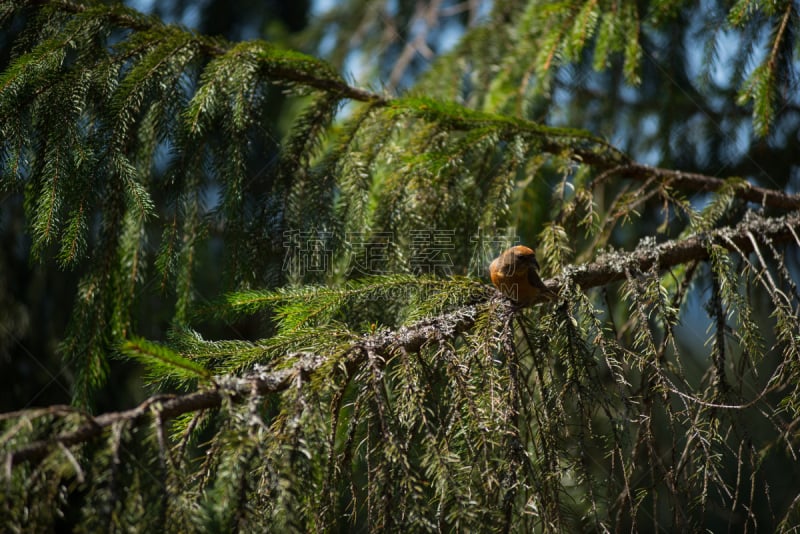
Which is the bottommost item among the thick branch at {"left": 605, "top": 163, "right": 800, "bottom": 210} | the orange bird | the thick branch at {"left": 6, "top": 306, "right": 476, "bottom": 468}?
the thick branch at {"left": 6, "top": 306, "right": 476, "bottom": 468}

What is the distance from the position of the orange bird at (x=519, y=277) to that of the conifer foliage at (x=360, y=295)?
1.5 inches

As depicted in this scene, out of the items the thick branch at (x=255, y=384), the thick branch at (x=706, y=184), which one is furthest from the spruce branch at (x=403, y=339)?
the thick branch at (x=706, y=184)

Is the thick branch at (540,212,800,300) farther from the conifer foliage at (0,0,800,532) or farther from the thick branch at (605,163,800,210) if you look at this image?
the thick branch at (605,163,800,210)

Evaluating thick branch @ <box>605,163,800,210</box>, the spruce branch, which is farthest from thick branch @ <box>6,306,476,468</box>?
thick branch @ <box>605,163,800,210</box>

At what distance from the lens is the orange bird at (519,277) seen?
4.88 ft

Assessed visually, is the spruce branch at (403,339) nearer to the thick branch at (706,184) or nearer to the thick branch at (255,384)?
the thick branch at (255,384)

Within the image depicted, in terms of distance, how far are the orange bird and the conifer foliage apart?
38 mm

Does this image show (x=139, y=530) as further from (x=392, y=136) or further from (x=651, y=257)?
(x=392, y=136)

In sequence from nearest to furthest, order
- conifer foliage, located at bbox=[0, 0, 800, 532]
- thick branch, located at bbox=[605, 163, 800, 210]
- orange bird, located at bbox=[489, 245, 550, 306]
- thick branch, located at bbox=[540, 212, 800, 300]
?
conifer foliage, located at bbox=[0, 0, 800, 532]
orange bird, located at bbox=[489, 245, 550, 306]
thick branch, located at bbox=[540, 212, 800, 300]
thick branch, located at bbox=[605, 163, 800, 210]

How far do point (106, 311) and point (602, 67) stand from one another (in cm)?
196

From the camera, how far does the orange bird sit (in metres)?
1.49

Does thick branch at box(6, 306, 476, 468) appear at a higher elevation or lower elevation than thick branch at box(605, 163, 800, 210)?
lower

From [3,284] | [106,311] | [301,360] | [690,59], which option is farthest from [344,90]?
[3,284]

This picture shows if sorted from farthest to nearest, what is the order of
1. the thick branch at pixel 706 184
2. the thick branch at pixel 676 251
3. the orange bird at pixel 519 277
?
the thick branch at pixel 706 184, the thick branch at pixel 676 251, the orange bird at pixel 519 277
